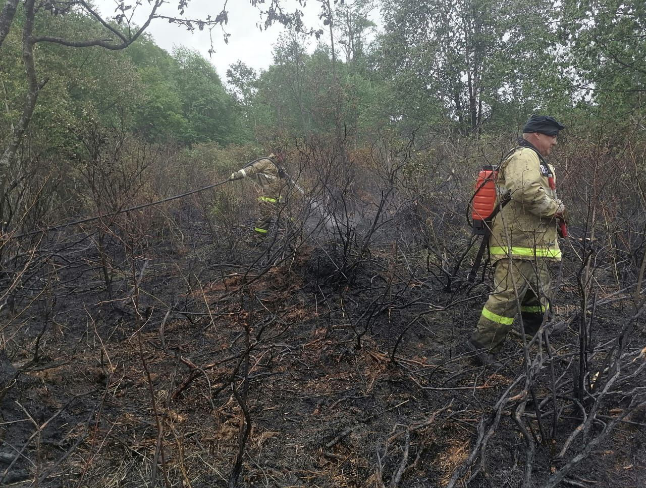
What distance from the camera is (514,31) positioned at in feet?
44.0

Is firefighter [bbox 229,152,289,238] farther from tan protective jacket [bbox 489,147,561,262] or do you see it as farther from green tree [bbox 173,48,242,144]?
green tree [bbox 173,48,242,144]

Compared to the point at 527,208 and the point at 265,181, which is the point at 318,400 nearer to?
the point at 527,208

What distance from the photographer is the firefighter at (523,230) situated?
2883 millimetres

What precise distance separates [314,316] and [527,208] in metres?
1.95

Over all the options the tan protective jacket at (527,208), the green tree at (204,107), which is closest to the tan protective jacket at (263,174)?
the tan protective jacket at (527,208)

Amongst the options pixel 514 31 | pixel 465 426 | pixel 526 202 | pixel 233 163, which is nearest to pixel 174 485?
pixel 465 426

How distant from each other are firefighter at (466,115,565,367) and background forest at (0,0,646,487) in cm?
20

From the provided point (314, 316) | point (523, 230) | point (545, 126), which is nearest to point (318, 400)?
point (314, 316)

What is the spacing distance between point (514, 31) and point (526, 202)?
43.0 ft

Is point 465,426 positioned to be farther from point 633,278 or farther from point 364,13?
point 364,13

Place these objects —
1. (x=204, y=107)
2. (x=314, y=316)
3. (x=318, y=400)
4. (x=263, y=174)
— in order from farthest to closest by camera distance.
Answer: (x=204, y=107) → (x=263, y=174) → (x=314, y=316) → (x=318, y=400)

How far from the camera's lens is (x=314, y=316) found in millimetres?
3844

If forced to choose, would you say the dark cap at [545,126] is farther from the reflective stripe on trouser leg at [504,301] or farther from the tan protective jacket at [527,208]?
the reflective stripe on trouser leg at [504,301]

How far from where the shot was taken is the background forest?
6.61 ft
